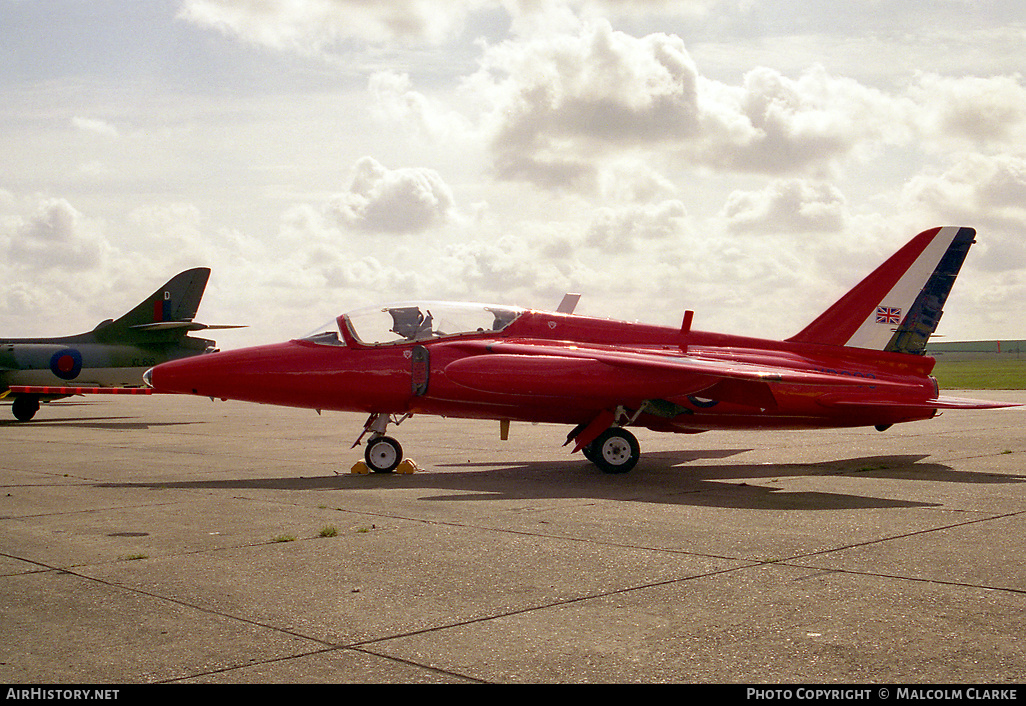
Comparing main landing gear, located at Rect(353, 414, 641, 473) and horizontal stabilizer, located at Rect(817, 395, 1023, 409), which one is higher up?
horizontal stabilizer, located at Rect(817, 395, 1023, 409)

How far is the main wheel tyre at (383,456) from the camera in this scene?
13.8 meters

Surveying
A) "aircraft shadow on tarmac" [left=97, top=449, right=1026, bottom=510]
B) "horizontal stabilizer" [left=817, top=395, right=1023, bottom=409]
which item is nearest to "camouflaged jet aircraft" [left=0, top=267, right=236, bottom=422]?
"aircraft shadow on tarmac" [left=97, top=449, right=1026, bottom=510]

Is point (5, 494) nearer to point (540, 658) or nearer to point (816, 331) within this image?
point (540, 658)

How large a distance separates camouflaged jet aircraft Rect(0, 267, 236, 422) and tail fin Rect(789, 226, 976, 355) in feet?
75.8

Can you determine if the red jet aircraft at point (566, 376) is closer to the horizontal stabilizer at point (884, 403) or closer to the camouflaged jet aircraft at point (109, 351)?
the horizontal stabilizer at point (884, 403)

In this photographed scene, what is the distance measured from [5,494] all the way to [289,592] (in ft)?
23.3

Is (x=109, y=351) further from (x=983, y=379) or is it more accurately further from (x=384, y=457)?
(x=983, y=379)

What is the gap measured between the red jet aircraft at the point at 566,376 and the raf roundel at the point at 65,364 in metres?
20.9

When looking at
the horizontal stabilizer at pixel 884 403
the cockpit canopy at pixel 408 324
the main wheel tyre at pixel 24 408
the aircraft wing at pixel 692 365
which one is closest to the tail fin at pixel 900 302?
the aircraft wing at pixel 692 365

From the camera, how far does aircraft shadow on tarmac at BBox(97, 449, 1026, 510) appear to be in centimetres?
1062

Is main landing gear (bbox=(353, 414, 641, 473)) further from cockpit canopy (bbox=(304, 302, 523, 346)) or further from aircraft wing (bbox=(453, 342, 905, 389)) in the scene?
cockpit canopy (bbox=(304, 302, 523, 346))

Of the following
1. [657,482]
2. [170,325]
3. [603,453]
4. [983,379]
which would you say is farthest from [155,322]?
[983,379]
